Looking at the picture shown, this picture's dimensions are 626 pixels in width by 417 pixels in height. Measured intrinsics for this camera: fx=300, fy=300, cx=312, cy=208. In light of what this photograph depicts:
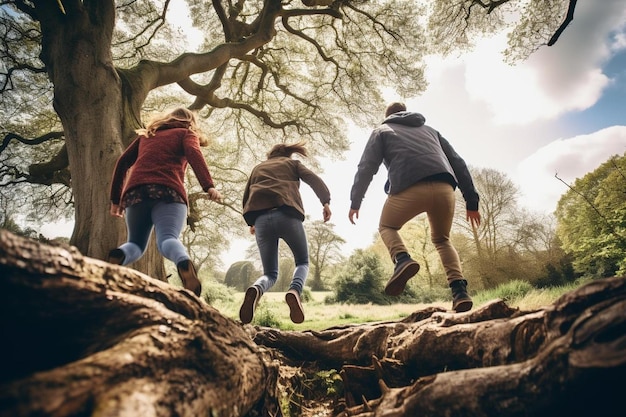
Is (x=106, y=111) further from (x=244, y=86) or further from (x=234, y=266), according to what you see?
(x=234, y=266)

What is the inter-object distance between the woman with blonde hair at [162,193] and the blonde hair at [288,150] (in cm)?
113

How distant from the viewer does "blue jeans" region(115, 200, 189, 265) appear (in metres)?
2.56

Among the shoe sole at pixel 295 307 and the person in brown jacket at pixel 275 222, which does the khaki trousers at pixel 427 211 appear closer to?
the person in brown jacket at pixel 275 222

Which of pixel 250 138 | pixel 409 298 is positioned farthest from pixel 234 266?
pixel 250 138

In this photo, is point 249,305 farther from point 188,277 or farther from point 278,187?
point 278,187

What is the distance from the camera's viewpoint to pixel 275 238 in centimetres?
326

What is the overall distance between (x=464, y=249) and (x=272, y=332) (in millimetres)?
18286

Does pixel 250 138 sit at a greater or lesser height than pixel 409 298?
greater

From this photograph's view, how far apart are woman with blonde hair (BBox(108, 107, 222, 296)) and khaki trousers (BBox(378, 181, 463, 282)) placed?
170 centimetres

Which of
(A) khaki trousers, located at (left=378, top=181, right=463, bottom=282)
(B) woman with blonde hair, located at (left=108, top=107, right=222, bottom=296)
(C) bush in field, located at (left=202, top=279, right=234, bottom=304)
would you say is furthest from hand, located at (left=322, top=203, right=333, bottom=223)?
(C) bush in field, located at (left=202, top=279, right=234, bottom=304)

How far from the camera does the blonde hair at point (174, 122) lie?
304cm

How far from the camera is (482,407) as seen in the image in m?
1.15

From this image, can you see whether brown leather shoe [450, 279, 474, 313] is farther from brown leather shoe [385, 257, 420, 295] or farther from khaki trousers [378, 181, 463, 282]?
brown leather shoe [385, 257, 420, 295]

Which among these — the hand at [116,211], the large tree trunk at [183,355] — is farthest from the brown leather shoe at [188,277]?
the hand at [116,211]
